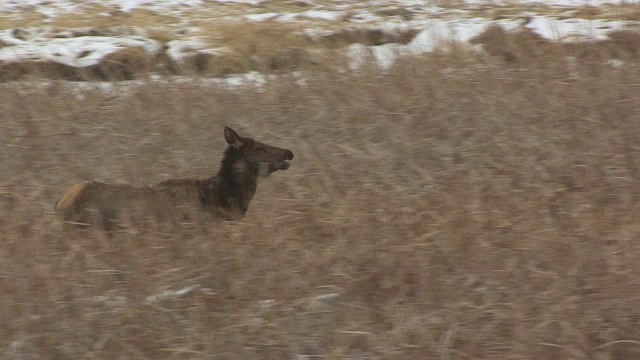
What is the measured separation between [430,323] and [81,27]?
9979mm

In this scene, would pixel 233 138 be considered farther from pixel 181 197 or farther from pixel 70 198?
pixel 70 198

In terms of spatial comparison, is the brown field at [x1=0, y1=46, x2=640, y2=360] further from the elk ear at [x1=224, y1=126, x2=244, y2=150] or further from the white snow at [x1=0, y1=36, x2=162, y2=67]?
the white snow at [x1=0, y1=36, x2=162, y2=67]

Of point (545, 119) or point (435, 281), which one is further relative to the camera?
point (545, 119)

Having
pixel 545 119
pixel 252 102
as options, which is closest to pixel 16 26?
pixel 252 102

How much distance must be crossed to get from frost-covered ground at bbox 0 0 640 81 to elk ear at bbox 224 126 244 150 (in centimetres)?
354

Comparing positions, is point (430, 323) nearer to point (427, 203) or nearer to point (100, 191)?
point (427, 203)

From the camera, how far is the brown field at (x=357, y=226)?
4.38 metres

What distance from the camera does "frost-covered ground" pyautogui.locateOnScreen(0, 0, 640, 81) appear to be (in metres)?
11.2

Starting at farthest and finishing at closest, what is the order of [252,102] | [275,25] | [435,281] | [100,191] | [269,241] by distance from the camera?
[275,25] → [252,102] → [100,191] → [269,241] → [435,281]

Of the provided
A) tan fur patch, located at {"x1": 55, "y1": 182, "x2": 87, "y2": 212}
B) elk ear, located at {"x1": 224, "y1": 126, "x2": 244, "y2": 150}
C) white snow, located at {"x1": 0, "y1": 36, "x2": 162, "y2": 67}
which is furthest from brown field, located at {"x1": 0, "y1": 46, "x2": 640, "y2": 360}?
white snow, located at {"x1": 0, "y1": 36, "x2": 162, "y2": 67}

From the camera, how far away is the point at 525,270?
4941 millimetres

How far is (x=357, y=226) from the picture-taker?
5.76 metres

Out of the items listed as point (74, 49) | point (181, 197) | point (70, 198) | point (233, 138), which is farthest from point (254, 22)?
point (70, 198)

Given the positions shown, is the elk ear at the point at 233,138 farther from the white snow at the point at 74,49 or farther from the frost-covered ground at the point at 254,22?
the white snow at the point at 74,49
